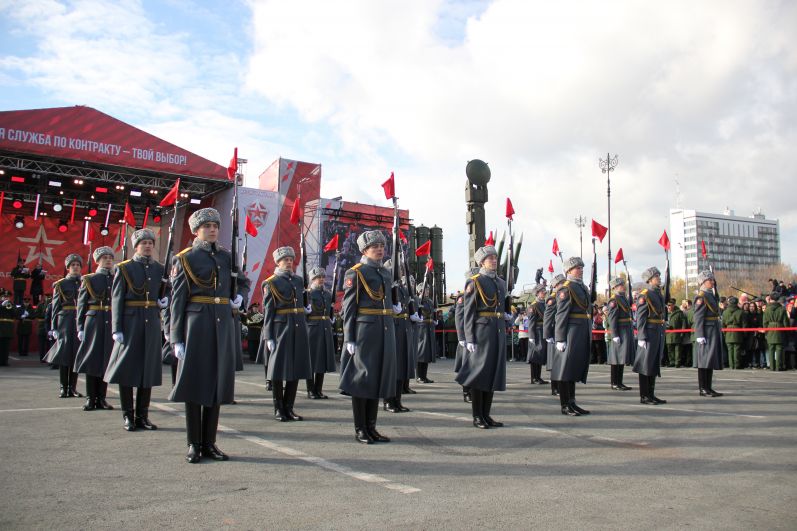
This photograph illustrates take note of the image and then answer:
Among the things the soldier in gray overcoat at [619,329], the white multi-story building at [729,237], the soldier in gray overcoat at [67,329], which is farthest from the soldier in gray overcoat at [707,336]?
the white multi-story building at [729,237]

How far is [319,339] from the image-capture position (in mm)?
10516

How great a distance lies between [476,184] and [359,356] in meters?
9.24

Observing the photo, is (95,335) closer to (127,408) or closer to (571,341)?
(127,408)

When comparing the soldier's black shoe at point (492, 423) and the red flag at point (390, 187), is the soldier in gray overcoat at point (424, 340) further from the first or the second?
the soldier's black shoe at point (492, 423)

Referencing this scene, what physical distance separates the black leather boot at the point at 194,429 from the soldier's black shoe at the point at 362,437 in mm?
1646

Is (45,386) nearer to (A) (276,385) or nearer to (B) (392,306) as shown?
(A) (276,385)

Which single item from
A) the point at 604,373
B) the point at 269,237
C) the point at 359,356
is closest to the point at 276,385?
the point at 359,356

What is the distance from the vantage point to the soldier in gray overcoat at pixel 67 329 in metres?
9.98

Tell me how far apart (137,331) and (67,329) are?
3.52 metres

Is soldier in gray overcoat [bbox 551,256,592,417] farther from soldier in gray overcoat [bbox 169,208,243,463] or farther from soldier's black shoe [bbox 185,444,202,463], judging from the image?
soldier's black shoe [bbox 185,444,202,463]

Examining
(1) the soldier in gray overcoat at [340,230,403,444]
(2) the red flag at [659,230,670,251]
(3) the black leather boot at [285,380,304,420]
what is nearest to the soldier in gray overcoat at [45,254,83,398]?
(3) the black leather boot at [285,380,304,420]

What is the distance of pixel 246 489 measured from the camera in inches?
183

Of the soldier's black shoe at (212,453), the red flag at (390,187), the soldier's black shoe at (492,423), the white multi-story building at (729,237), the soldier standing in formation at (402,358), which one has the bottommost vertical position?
the soldier's black shoe at (212,453)

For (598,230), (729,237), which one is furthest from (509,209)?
(729,237)
